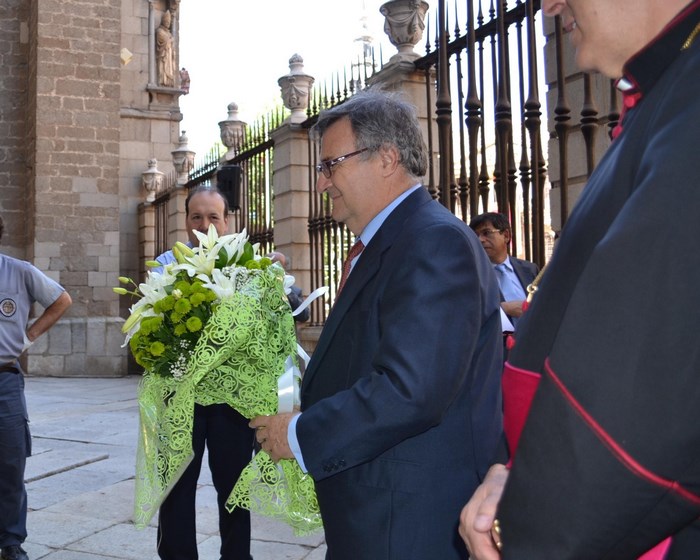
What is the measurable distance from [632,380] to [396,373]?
3.48 feet

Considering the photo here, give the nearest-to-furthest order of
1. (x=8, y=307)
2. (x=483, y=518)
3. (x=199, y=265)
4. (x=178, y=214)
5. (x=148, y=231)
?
(x=483, y=518) → (x=199, y=265) → (x=8, y=307) → (x=178, y=214) → (x=148, y=231)

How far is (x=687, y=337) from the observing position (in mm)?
799

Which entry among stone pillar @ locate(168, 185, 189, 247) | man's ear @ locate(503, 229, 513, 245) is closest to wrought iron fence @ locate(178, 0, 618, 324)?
man's ear @ locate(503, 229, 513, 245)

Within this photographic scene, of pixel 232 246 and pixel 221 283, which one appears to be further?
pixel 232 246

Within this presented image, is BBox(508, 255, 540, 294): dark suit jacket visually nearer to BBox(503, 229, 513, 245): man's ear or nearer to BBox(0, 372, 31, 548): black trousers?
BBox(503, 229, 513, 245): man's ear

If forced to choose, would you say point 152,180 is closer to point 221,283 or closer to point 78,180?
point 78,180

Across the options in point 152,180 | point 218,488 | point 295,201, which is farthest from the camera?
point 152,180

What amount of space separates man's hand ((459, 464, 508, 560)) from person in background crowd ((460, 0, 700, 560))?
0.36 ft

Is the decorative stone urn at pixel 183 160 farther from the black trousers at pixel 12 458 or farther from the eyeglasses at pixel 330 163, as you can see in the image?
the eyeglasses at pixel 330 163

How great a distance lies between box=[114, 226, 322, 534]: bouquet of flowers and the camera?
2.32 metres

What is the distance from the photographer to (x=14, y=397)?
4426 mm

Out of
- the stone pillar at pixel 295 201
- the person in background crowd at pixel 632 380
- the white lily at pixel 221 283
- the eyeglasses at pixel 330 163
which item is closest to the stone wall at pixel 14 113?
the stone pillar at pixel 295 201

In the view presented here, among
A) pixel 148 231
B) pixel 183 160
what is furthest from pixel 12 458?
pixel 148 231

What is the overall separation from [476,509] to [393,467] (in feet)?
2.86
